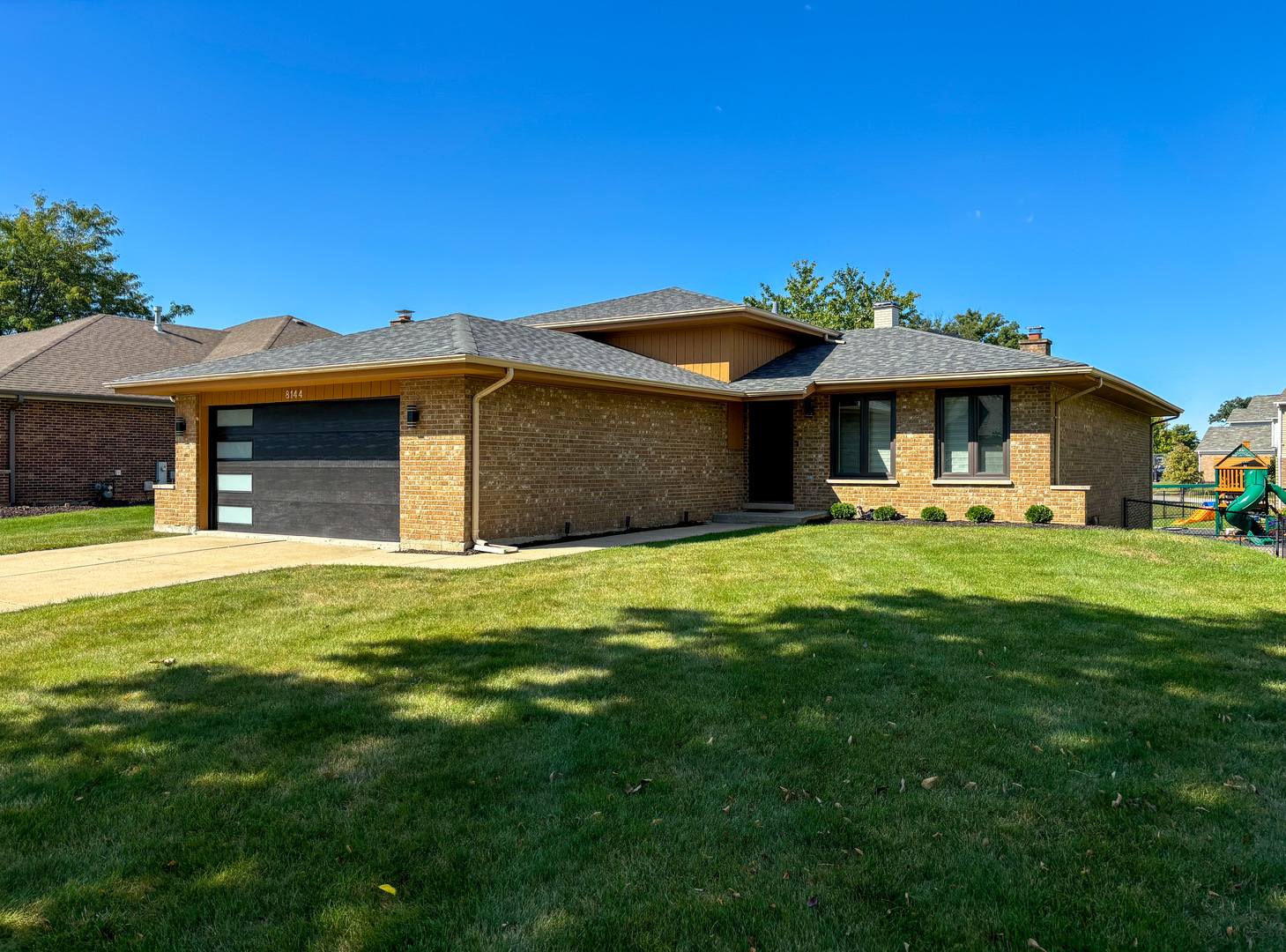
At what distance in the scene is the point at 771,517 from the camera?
15156 millimetres

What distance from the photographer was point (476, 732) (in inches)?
149

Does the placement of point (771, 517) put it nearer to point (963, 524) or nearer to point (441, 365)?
point (963, 524)

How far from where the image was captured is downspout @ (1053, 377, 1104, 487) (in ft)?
46.1

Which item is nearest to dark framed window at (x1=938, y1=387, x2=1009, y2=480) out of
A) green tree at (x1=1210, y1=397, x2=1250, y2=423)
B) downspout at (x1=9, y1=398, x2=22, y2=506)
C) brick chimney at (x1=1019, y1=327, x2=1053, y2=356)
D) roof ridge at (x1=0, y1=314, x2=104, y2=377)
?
brick chimney at (x1=1019, y1=327, x2=1053, y2=356)

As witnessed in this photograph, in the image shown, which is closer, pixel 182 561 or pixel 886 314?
pixel 182 561

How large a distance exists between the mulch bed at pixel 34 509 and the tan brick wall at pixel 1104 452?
2155 centimetres

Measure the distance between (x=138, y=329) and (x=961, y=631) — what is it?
26909mm

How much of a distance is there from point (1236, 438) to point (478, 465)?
2399 inches

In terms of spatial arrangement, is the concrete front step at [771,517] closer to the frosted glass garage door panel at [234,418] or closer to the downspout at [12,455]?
the frosted glass garage door panel at [234,418]

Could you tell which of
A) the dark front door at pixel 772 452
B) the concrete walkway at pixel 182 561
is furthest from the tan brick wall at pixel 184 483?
the dark front door at pixel 772 452

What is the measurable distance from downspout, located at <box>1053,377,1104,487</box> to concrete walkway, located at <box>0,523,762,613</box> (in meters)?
7.00

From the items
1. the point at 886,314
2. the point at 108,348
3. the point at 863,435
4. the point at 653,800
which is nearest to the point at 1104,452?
the point at 863,435

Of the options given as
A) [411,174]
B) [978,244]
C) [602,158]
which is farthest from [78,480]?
[978,244]

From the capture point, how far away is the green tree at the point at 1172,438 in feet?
158
